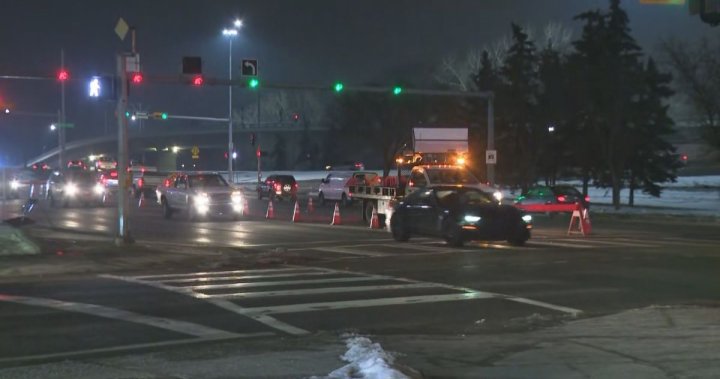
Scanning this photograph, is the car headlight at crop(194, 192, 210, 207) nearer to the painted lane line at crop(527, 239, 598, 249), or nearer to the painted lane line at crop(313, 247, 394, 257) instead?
the painted lane line at crop(313, 247, 394, 257)

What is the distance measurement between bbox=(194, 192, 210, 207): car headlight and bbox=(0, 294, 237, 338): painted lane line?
18309 millimetres

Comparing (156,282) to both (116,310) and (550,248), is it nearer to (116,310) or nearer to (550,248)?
(116,310)

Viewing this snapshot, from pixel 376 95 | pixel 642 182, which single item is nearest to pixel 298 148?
pixel 376 95

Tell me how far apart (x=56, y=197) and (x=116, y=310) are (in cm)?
3098

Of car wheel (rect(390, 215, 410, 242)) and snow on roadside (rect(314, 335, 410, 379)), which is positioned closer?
snow on roadside (rect(314, 335, 410, 379))

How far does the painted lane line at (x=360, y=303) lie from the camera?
10.9 metres

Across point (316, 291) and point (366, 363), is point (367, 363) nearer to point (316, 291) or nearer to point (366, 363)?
point (366, 363)

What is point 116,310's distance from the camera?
1095cm

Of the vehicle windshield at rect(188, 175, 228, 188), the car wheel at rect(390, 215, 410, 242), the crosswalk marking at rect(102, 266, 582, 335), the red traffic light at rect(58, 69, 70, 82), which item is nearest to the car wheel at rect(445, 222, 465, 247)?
the car wheel at rect(390, 215, 410, 242)

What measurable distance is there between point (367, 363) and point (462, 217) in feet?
41.7

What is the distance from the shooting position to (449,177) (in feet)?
89.1

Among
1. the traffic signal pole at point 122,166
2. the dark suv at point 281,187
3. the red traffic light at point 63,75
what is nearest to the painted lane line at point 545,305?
the traffic signal pole at point 122,166

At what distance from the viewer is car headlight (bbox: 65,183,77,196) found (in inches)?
1528

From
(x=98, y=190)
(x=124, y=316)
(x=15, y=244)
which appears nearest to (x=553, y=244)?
(x=15, y=244)
